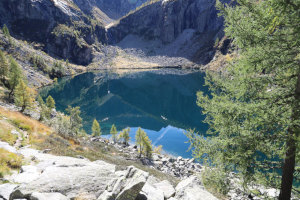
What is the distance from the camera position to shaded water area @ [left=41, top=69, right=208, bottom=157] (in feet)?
174

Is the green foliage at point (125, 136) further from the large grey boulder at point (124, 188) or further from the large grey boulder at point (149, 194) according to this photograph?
the large grey boulder at point (124, 188)

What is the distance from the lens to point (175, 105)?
78.7 meters

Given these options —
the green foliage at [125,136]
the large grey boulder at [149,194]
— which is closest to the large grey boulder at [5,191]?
the large grey boulder at [149,194]

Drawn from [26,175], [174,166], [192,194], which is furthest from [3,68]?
[192,194]

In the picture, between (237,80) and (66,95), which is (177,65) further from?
(237,80)

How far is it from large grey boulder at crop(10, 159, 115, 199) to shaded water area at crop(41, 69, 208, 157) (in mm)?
32077

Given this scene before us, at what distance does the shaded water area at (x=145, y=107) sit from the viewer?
53125 millimetres

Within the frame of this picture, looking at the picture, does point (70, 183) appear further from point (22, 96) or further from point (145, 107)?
point (145, 107)

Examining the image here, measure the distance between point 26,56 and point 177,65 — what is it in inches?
5549

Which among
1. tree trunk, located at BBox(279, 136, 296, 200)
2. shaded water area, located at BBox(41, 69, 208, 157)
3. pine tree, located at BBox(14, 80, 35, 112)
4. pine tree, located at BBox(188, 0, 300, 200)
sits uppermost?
shaded water area, located at BBox(41, 69, 208, 157)

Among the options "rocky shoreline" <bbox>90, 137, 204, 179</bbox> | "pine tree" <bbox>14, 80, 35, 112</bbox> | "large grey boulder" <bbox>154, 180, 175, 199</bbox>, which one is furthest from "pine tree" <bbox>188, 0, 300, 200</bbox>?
"pine tree" <bbox>14, 80, 35, 112</bbox>

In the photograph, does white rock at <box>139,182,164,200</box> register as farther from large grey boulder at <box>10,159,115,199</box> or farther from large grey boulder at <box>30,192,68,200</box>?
large grey boulder at <box>30,192,68,200</box>

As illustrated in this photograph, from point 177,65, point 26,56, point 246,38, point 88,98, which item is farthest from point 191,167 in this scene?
point 177,65

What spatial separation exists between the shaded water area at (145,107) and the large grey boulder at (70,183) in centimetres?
3208
